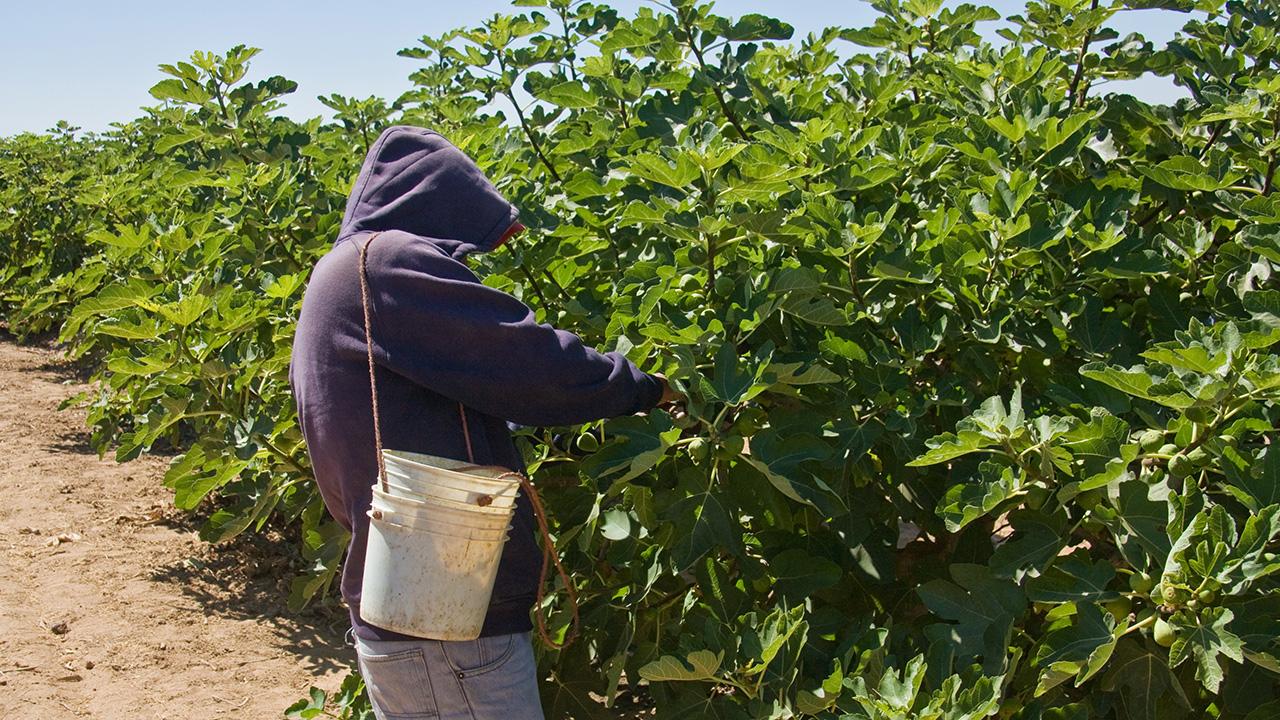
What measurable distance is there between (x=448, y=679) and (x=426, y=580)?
253 mm

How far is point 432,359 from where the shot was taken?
7.70ft

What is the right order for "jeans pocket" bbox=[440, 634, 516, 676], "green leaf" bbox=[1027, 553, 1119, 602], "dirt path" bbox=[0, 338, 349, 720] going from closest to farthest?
"green leaf" bbox=[1027, 553, 1119, 602] < "jeans pocket" bbox=[440, 634, 516, 676] < "dirt path" bbox=[0, 338, 349, 720]

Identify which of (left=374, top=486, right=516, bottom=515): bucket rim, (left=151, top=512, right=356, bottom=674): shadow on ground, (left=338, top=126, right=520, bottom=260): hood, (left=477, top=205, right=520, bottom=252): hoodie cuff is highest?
(left=338, top=126, right=520, bottom=260): hood

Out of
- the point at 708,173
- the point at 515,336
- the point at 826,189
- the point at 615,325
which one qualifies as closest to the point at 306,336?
the point at 515,336

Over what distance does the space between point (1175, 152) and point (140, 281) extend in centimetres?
271

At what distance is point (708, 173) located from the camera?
2.52 m

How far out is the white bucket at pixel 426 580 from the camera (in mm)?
2311

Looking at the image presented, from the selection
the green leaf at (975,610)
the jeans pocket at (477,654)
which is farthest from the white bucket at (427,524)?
the green leaf at (975,610)

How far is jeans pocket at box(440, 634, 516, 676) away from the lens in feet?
8.00

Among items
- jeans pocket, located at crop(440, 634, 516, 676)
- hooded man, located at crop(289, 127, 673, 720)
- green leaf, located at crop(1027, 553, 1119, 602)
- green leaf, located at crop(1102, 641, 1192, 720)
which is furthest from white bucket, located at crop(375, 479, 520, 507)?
green leaf, located at crop(1102, 641, 1192, 720)

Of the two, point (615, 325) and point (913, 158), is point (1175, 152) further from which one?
point (615, 325)

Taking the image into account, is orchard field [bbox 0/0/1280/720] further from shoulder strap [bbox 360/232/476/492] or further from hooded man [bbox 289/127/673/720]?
shoulder strap [bbox 360/232/476/492]

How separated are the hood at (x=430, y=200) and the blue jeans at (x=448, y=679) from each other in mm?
770

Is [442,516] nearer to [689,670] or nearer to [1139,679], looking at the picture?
[689,670]
